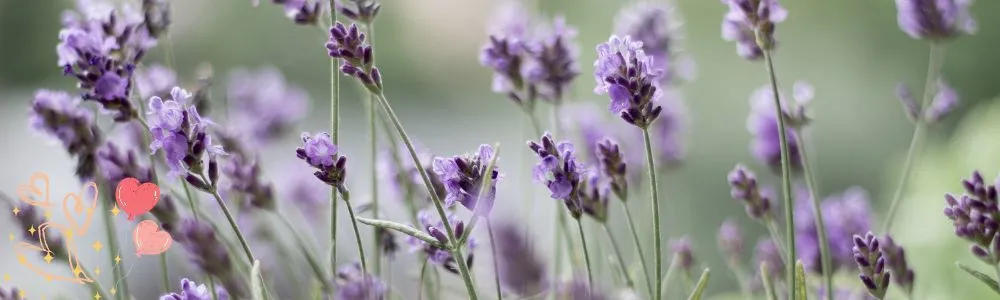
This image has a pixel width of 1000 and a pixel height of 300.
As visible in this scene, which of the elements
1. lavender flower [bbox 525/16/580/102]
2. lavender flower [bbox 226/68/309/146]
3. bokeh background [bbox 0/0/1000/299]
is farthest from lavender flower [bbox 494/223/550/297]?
bokeh background [bbox 0/0/1000/299]

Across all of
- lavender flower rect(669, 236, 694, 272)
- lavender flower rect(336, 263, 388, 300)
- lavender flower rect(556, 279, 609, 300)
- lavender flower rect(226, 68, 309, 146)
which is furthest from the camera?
lavender flower rect(226, 68, 309, 146)

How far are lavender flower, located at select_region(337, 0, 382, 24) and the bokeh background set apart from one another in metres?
1.10

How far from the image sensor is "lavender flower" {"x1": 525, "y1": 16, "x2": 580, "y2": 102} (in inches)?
27.0

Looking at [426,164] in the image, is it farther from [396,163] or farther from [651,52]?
[651,52]

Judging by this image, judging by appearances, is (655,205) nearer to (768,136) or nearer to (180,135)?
(180,135)

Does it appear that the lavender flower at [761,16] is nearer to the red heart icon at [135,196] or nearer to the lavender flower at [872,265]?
the lavender flower at [872,265]

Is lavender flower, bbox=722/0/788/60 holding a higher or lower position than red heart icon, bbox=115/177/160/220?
higher

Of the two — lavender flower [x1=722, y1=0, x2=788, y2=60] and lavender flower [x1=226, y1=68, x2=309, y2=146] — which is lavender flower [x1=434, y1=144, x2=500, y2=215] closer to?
lavender flower [x1=722, y1=0, x2=788, y2=60]

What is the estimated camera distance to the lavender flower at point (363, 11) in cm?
57

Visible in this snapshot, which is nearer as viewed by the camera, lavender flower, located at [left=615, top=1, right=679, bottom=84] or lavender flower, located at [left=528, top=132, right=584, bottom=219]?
lavender flower, located at [left=528, top=132, right=584, bottom=219]

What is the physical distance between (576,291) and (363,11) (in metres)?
0.25

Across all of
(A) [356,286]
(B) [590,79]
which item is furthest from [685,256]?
(B) [590,79]

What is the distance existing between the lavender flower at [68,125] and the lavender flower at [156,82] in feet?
0.25

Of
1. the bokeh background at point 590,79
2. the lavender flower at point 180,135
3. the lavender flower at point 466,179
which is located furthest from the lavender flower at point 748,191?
the bokeh background at point 590,79
